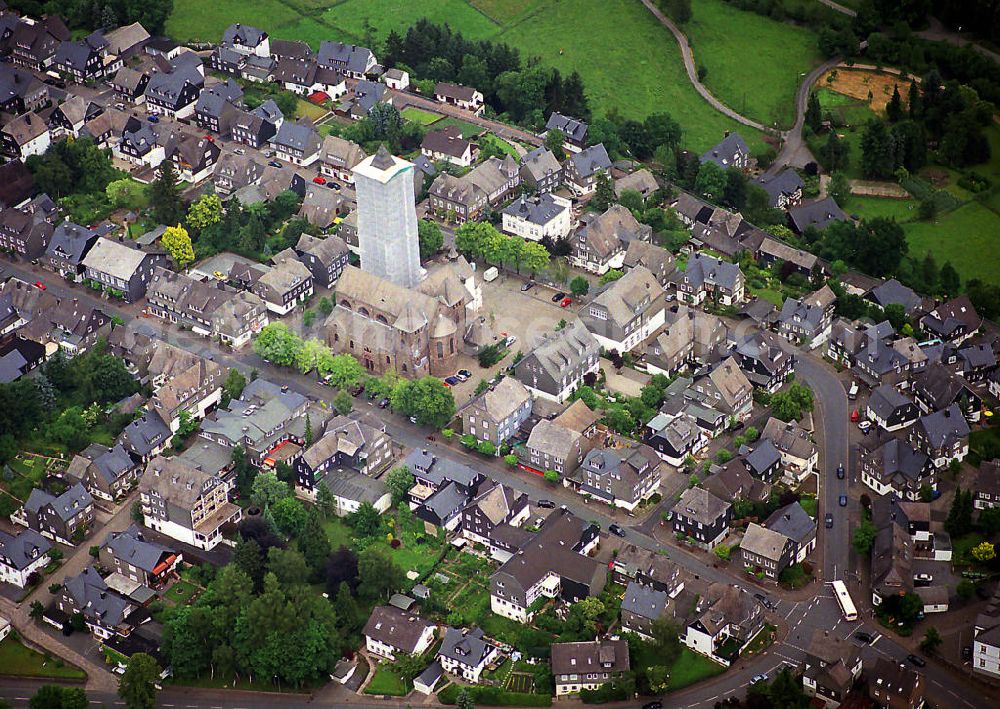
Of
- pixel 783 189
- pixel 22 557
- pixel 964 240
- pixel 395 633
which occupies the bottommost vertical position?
pixel 22 557

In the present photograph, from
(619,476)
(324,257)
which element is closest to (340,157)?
(324,257)

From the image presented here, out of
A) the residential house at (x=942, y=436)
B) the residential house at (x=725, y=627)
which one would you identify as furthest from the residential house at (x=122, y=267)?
the residential house at (x=942, y=436)

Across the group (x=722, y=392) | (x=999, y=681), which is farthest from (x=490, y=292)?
(x=999, y=681)

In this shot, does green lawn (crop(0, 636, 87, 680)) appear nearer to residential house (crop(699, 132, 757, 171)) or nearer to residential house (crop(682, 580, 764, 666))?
residential house (crop(682, 580, 764, 666))

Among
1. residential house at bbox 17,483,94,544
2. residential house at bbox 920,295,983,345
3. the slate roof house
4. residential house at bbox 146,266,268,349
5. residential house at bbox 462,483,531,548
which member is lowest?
residential house at bbox 17,483,94,544

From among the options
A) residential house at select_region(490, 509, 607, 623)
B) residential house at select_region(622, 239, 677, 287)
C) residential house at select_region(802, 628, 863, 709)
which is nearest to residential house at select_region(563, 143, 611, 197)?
residential house at select_region(622, 239, 677, 287)

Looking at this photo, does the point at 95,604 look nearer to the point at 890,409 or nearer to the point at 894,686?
the point at 894,686
